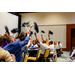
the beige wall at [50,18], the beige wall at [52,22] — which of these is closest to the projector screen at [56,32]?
the beige wall at [52,22]

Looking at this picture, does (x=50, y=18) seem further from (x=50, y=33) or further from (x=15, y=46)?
(x=15, y=46)

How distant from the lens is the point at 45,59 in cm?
420

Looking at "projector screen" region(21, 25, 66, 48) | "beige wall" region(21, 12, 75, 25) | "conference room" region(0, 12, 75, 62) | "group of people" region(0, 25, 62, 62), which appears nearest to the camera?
"group of people" region(0, 25, 62, 62)

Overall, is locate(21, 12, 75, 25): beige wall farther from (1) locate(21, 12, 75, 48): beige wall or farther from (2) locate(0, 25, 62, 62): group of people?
(2) locate(0, 25, 62, 62): group of people

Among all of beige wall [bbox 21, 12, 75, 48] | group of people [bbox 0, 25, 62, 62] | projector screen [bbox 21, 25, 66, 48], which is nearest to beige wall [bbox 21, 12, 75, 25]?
beige wall [bbox 21, 12, 75, 48]

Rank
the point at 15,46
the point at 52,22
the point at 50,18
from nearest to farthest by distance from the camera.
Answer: the point at 15,46
the point at 50,18
the point at 52,22

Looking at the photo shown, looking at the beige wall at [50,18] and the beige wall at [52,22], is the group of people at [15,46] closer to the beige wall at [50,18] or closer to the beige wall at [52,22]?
the beige wall at [52,22]

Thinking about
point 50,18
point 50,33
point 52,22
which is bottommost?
point 50,33

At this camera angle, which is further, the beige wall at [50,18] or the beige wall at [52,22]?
the beige wall at [52,22]

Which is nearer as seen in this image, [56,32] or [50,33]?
[56,32]

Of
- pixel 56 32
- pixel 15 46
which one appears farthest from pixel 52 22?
pixel 15 46
